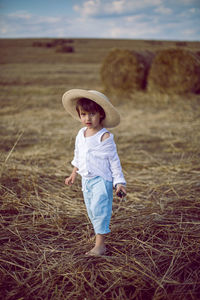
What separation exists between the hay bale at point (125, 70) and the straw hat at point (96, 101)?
6.65 m

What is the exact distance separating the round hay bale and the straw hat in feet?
20.6

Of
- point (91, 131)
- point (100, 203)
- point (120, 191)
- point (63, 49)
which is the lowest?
point (100, 203)

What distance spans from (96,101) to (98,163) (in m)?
0.45

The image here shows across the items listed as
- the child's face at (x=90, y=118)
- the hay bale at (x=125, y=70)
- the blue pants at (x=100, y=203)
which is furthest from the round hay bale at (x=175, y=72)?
the blue pants at (x=100, y=203)

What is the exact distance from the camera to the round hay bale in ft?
25.2

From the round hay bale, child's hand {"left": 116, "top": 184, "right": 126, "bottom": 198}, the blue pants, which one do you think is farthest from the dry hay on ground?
the round hay bale

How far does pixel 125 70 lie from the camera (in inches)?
341

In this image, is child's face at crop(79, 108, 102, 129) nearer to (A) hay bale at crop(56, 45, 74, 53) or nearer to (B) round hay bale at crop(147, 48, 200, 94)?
(B) round hay bale at crop(147, 48, 200, 94)

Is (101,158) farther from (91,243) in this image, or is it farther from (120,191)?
(91,243)

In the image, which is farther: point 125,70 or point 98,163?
point 125,70

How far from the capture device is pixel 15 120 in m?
5.84

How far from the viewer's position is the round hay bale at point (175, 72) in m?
7.70

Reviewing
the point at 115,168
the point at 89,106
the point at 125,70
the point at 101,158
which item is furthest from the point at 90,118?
the point at 125,70

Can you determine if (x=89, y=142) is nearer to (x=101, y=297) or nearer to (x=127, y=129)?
(x=101, y=297)
